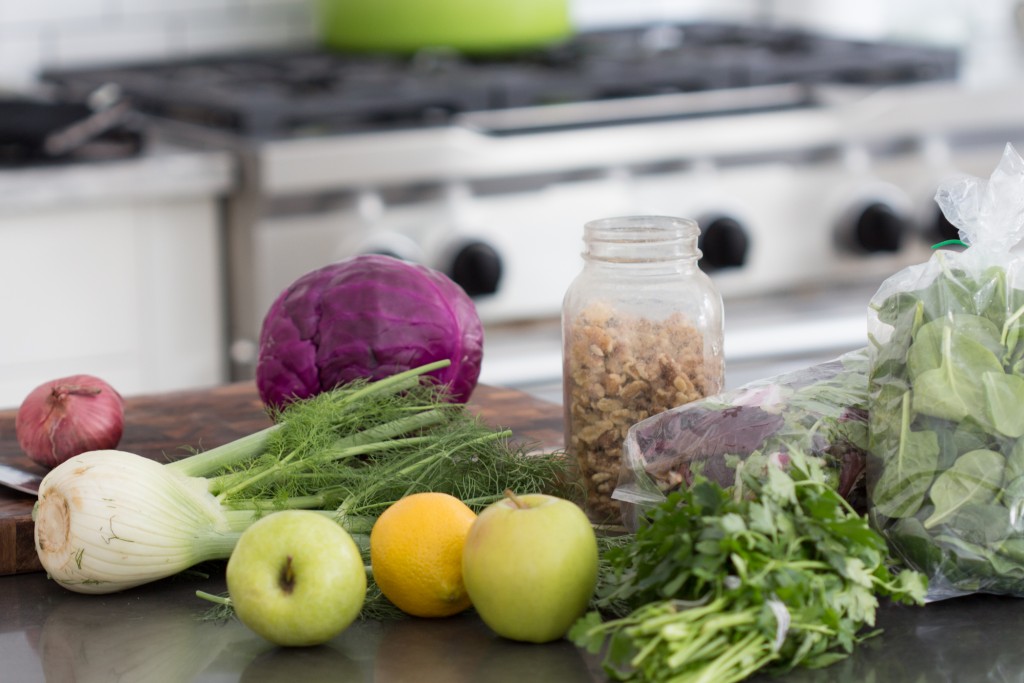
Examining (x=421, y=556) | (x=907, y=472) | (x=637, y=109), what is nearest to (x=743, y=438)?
(x=907, y=472)

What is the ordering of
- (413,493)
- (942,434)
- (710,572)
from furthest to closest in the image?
(413,493), (942,434), (710,572)

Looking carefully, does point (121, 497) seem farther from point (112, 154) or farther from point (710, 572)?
point (112, 154)

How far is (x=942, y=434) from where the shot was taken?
0.98 m

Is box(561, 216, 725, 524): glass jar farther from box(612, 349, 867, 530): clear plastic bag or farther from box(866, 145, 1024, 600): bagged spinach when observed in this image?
box(866, 145, 1024, 600): bagged spinach

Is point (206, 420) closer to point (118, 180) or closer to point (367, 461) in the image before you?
point (367, 461)

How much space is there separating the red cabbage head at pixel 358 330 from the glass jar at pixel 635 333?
186 millimetres

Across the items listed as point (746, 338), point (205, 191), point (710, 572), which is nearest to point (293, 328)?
point (710, 572)

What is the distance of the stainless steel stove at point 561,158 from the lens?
2.28m

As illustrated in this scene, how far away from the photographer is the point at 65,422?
121 centimetres

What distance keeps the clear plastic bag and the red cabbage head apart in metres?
0.28

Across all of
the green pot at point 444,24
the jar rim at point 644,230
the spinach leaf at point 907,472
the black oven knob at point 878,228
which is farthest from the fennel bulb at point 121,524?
the green pot at point 444,24

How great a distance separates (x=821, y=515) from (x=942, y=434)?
Result: 13 centimetres

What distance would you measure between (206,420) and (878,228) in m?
1.52

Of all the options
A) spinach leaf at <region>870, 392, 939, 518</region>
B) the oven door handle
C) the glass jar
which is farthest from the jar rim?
the oven door handle
